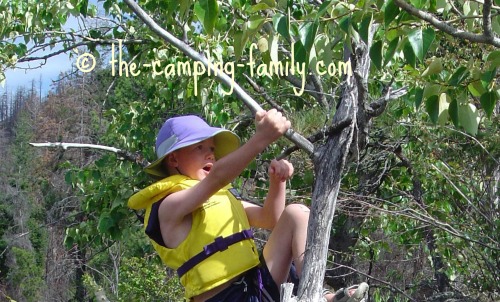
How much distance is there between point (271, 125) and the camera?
2.09 meters

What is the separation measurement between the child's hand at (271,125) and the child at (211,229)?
282 mm

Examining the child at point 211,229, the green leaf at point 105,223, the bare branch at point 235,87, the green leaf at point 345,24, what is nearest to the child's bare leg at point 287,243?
the child at point 211,229

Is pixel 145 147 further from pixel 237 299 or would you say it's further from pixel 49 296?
pixel 49 296

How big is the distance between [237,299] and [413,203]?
2.35 m

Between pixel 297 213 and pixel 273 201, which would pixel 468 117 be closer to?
pixel 297 213

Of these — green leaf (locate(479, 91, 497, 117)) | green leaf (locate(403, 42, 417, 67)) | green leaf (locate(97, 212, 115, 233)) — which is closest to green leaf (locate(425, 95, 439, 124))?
green leaf (locate(479, 91, 497, 117))

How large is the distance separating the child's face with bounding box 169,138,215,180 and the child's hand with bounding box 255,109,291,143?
0.53 m

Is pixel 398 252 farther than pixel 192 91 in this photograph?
Yes

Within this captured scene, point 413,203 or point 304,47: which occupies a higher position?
point 304,47

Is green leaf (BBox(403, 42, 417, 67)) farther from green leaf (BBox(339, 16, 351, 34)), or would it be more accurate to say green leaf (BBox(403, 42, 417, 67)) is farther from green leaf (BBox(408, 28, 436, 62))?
green leaf (BBox(339, 16, 351, 34))

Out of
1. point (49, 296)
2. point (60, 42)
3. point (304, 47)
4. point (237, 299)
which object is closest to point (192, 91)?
point (60, 42)

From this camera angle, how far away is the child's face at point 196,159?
262cm

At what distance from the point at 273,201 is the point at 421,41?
1.04 m

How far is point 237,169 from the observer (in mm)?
2246
